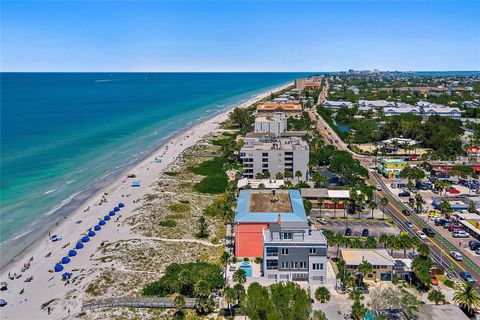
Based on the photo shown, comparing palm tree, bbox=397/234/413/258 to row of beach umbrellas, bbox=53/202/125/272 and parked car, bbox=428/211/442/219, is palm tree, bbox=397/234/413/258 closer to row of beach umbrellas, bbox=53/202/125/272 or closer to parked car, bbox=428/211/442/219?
parked car, bbox=428/211/442/219

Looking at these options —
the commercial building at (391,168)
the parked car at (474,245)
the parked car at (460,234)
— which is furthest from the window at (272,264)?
the commercial building at (391,168)

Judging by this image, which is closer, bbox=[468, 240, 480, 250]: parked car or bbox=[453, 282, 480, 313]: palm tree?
bbox=[453, 282, 480, 313]: palm tree

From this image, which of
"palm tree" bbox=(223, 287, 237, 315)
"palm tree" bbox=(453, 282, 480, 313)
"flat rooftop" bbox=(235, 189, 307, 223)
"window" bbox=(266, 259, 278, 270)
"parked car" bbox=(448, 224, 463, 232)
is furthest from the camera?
"parked car" bbox=(448, 224, 463, 232)

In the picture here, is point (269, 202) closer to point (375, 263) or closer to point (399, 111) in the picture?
point (375, 263)

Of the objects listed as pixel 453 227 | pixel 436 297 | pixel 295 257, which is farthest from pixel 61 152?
pixel 436 297

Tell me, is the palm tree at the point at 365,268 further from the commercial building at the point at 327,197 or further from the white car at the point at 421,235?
the commercial building at the point at 327,197

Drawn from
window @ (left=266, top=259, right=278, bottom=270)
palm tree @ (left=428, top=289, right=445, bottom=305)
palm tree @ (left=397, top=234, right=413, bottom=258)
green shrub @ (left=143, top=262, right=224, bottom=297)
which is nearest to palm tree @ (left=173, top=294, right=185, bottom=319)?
green shrub @ (left=143, top=262, right=224, bottom=297)
